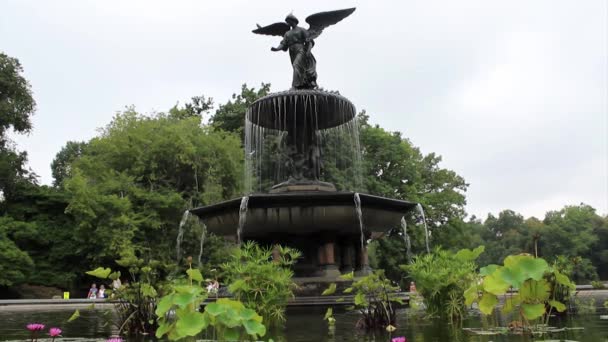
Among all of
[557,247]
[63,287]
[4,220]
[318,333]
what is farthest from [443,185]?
[557,247]

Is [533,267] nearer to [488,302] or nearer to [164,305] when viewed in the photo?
[488,302]

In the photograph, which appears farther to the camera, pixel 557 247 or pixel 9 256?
pixel 557 247

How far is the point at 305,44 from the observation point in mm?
12844

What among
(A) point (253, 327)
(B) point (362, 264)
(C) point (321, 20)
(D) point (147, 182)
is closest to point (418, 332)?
(A) point (253, 327)

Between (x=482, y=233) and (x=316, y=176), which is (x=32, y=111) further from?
(x=482, y=233)

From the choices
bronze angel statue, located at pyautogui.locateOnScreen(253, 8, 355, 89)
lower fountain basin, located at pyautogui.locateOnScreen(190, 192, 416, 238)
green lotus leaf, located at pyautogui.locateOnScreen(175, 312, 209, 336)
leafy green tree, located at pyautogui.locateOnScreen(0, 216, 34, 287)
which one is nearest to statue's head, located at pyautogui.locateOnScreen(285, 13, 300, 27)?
bronze angel statue, located at pyautogui.locateOnScreen(253, 8, 355, 89)

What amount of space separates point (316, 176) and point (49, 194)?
87.6 ft

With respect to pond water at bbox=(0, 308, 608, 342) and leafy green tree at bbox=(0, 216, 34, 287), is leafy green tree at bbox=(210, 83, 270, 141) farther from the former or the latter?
pond water at bbox=(0, 308, 608, 342)

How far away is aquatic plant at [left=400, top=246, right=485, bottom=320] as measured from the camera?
5539 mm

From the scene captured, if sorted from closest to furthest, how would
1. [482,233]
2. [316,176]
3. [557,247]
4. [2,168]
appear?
[316,176], [2,168], [557,247], [482,233]

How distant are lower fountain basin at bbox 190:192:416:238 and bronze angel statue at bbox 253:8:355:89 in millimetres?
3739

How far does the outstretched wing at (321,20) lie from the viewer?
1284 centimetres

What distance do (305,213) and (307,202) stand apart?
23 centimetres

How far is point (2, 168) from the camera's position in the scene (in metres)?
32.2
